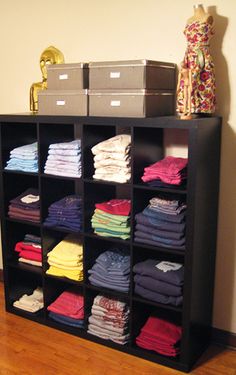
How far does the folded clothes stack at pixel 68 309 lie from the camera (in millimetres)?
2574

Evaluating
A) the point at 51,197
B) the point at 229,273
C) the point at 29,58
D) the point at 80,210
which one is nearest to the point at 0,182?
the point at 51,197

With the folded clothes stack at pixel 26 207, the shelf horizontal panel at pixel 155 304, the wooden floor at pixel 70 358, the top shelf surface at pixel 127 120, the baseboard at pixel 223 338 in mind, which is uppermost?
the top shelf surface at pixel 127 120

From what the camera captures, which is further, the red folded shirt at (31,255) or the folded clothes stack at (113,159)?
the red folded shirt at (31,255)

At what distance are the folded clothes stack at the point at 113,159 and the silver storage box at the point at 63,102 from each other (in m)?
0.23

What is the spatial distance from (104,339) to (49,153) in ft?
3.78

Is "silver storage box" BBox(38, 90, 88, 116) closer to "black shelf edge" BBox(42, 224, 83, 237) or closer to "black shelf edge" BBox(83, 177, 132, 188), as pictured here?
"black shelf edge" BBox(83, 177, 132, 188)

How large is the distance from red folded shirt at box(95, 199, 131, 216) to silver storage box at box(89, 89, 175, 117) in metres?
0.51

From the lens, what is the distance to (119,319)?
239cm

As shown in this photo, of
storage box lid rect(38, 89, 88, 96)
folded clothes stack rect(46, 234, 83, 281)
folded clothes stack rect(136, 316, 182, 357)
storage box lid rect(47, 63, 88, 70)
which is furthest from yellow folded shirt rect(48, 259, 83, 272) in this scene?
storage box lid rect(47, 63, 88, 70)

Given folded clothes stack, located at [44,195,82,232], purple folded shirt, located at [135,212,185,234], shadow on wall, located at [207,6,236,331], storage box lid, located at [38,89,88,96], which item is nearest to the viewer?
purple folded shirt, located at [135,212,185,234]

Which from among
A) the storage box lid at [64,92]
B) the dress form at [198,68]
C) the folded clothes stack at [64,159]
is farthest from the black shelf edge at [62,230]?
the dress form at [198,68]

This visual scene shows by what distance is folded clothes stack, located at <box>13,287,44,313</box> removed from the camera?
2785 millimetres

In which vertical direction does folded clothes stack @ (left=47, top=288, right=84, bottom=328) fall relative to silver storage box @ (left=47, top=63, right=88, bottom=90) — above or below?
below

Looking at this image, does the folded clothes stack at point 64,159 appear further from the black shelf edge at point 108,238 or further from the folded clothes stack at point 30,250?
the folded clothes stack at point 30,250
